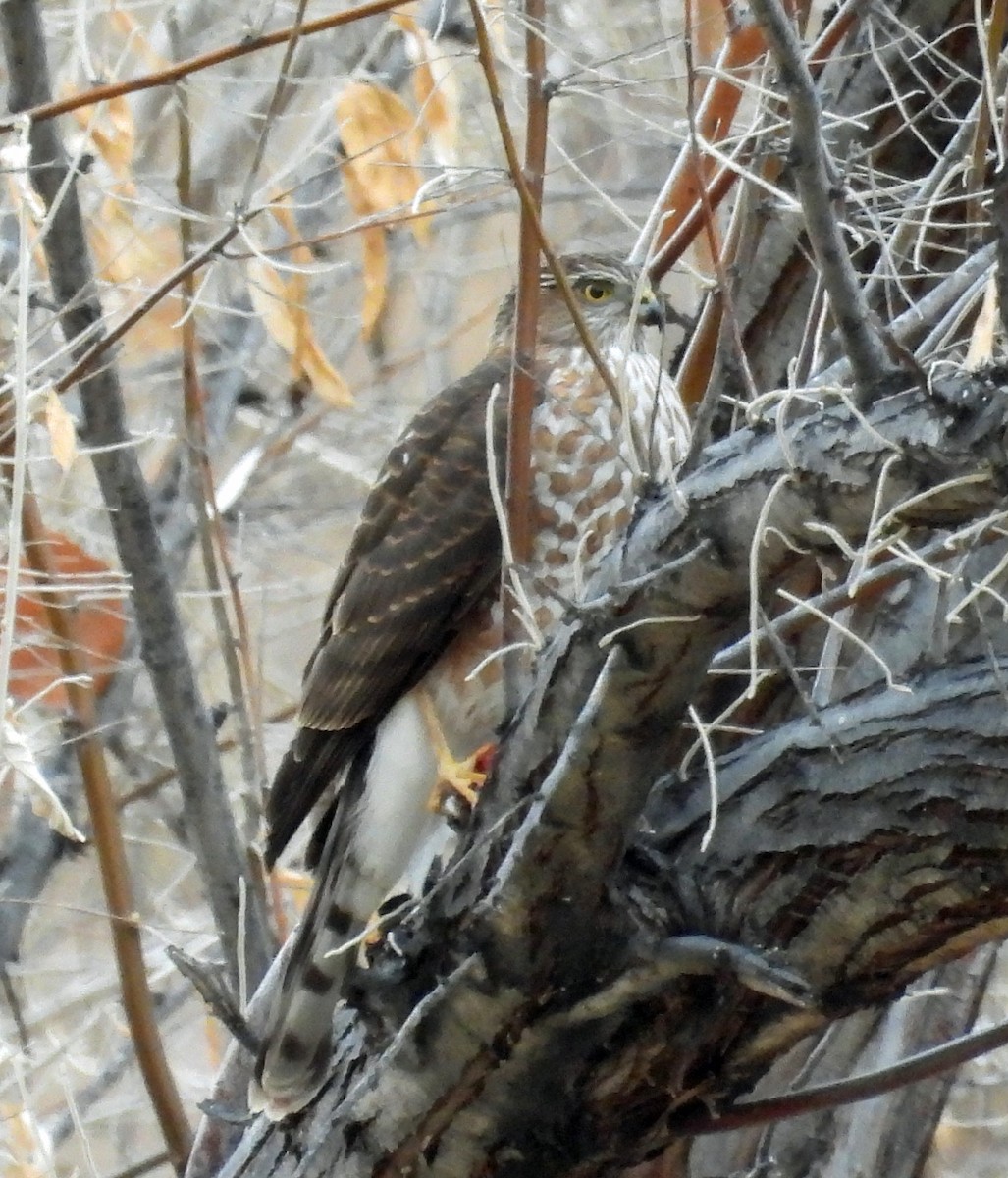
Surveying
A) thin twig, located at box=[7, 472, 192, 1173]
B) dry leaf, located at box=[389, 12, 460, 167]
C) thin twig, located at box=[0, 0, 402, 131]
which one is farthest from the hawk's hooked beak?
thin twig, located at box=[7, 472, 192, 1173]

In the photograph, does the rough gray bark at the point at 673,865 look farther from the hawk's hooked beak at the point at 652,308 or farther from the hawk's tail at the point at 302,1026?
the hawk's hooked beak at the point at 652,308

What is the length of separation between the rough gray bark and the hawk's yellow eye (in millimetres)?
1190

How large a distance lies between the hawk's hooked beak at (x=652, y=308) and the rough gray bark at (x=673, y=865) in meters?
0.75

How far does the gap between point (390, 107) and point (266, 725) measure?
1.86m

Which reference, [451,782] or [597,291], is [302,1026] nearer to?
[451,782]

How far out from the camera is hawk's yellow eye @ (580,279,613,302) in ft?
9.83

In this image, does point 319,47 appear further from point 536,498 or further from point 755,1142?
point 755,1142

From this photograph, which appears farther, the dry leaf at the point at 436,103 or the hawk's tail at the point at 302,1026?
the dry leaf at the point at 436,103

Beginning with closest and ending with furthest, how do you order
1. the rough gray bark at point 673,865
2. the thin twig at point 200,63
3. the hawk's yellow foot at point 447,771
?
1. the rough gray bark at point 673,865
2. the thin twig at point 200,63
3. the hawk's yellow foot at point 447,771

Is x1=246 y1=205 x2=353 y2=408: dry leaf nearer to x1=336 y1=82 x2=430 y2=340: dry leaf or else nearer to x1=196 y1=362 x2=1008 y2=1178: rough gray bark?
x1=336 y1=82 x2=430 y2=340: dry leaf

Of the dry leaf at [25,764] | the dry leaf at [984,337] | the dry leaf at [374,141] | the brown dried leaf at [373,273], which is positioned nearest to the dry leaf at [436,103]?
the dry leaf at [374,141]

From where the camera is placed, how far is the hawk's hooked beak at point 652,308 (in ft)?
8.16

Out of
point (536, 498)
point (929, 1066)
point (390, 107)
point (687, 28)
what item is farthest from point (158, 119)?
point (929, 1066)

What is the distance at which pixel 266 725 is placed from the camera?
4094 mm
